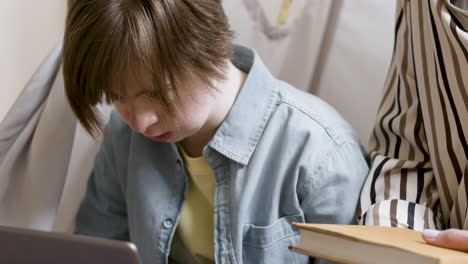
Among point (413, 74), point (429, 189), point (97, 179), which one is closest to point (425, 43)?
point (413, 74)

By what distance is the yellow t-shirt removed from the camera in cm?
85

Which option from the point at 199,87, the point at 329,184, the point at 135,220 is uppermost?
the point at 199,87

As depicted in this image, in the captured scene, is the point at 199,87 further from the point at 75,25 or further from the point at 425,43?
the point at 425,43

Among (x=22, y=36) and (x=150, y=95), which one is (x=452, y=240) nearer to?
(x=150, y=95)

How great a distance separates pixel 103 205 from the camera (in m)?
0.96

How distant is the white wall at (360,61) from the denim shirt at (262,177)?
0.47 ft

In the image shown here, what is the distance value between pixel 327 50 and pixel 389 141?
0.26 metres

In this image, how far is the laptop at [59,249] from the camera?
525mm

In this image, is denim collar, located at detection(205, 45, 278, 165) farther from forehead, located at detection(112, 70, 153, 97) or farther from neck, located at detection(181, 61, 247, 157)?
forehead, located at detection(112, 70, 153, 97)

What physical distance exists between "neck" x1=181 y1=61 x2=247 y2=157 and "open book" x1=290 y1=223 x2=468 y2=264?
0.89 feet

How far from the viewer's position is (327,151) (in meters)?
0.79

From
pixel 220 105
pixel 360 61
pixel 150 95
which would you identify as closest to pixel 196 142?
pixel 220 105

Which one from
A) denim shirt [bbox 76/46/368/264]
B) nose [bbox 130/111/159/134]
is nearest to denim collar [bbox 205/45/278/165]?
denim shirt [bbox 76/46/368/264]

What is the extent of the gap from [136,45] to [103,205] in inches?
14.7
